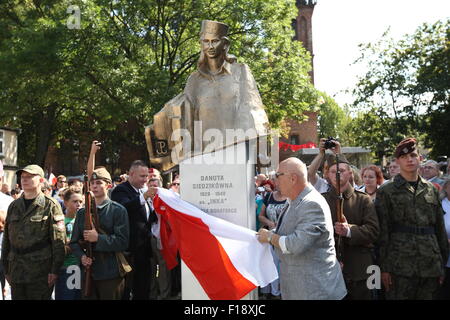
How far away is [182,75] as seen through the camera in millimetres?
21047

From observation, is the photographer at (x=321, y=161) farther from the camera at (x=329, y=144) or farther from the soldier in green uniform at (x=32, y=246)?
the soldier in green uniform at (x=32, y=246)

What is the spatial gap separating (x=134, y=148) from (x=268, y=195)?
63.0 ft

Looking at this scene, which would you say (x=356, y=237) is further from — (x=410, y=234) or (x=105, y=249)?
(x=105, y=249)

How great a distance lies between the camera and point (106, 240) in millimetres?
5117

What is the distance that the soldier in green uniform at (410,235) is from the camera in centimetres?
474

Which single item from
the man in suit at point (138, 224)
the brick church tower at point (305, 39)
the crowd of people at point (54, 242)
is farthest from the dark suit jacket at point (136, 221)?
the brick church tower at point (305, 39)

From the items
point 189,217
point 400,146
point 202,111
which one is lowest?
point 189,217

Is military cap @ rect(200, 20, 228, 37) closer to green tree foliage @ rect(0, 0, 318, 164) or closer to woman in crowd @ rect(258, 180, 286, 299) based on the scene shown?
woman in crowd @ rect(258, 180, 286, 299)

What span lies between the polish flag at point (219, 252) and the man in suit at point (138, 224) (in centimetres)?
150

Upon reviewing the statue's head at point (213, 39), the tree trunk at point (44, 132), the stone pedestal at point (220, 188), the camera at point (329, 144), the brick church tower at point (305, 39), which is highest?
the brick church tower at point (305, 39)

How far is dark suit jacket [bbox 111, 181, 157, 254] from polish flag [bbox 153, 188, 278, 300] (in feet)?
4.90

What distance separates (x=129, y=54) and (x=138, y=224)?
15.6m
